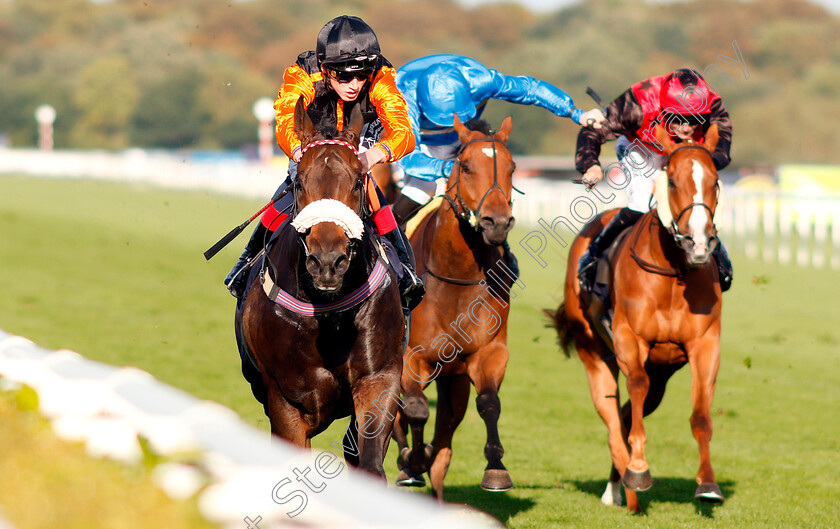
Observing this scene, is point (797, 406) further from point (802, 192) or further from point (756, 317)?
point (802, 192)

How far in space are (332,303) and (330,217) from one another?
58cm

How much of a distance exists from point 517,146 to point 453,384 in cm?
5069

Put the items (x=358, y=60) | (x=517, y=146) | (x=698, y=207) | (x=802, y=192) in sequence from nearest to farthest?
(x=358, y=60) < (x=698, y=207) < (x=802, y=192) < (x=517, y=146)

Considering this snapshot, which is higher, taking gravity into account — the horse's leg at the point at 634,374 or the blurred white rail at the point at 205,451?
the blurred white rail at the point at 205,451

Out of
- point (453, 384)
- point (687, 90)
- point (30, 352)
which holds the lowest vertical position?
point (453, 384)

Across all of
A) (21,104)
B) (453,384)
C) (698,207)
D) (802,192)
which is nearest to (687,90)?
(698,207)

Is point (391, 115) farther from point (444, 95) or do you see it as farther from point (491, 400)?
point (444, 95)

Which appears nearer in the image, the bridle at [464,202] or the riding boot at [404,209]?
the bridle at [464,202]

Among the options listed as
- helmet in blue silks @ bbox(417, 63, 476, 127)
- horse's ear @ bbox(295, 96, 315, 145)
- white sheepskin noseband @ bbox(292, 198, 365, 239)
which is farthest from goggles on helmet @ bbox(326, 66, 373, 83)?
helmet in blue silks @ bbox(417, 63, 476, 127)

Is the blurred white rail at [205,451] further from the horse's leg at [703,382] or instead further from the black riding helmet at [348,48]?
the horse's leg at [703,382]

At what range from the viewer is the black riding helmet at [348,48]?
4434mm

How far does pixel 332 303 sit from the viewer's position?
13.7 ft

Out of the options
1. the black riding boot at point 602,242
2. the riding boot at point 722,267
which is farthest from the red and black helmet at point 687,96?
the riding boot at point 722,267

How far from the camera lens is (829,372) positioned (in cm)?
1035
